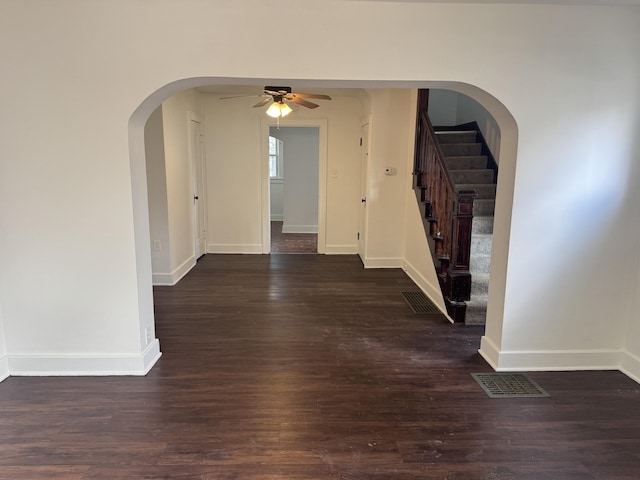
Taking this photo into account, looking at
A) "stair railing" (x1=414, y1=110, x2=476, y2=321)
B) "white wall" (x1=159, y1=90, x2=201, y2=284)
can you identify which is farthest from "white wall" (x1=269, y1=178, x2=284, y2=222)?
"stair railing" (x1=414, y1=110, x2=476, y2=321)

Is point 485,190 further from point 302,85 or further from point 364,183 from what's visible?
point 302,85

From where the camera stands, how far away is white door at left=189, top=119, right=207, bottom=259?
5.82 m

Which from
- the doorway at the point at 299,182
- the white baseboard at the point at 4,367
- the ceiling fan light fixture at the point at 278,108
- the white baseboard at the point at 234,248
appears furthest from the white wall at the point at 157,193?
the doorway at the point at 299,182

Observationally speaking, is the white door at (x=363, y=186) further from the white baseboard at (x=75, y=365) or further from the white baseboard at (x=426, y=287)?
the white baseboard at (x=75, y=365)

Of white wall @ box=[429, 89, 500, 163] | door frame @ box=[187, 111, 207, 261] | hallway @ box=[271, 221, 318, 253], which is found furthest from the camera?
hallway @ box=[271, 221, 318, 253]

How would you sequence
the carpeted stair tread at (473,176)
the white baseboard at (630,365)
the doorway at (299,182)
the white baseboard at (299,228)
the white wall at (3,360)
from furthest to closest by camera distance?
the white baseboard at (299,228) < the doorway at (299,182) < the carpeted stair tread at (473,176) < the white baseboard at (630,365) < the white wall at (3,360)

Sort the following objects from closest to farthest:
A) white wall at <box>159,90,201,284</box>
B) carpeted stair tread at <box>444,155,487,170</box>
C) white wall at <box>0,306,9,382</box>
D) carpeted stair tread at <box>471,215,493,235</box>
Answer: white wall at <box>0,306,9,382</box>, carpeted stair tread at <box>471,215,493,235</box>, white wall at <box>159,90,201,284</box>, carpeted stair tread at <box>444,155,487,170</box>

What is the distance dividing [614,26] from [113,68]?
313 centimetres

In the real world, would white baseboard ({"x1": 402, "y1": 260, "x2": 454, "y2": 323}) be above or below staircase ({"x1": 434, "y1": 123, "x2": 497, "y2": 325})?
below

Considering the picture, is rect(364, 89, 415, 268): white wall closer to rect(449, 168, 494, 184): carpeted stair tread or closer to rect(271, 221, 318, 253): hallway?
rect(449, 168, 494, 184): carpeted stair tread

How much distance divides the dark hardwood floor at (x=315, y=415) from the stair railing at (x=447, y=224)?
1.24ft

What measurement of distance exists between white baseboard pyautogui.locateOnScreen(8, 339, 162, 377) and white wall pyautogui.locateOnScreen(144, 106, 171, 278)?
2.11m

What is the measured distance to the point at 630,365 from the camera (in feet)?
9.57

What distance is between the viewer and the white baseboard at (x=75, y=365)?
9.23 feet
